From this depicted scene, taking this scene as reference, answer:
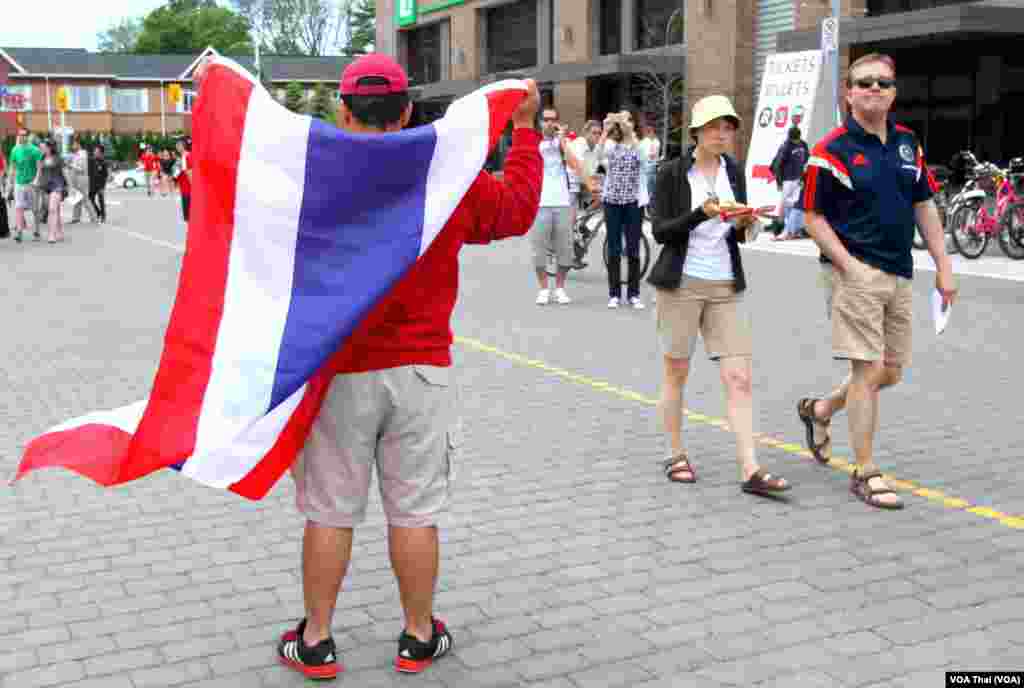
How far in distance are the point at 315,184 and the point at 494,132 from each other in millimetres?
598

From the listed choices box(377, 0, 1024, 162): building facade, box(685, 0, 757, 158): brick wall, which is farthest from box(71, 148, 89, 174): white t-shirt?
box(377, 0, 1024, 162): building facade

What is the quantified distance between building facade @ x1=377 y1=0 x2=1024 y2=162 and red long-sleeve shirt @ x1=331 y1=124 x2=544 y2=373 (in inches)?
809

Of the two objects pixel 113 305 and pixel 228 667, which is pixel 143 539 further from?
pixel 113 305

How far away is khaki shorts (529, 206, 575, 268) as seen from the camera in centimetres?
1316

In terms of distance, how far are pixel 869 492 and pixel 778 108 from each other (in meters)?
19.5

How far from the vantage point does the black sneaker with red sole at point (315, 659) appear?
3934 mm

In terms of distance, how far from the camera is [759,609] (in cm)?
450

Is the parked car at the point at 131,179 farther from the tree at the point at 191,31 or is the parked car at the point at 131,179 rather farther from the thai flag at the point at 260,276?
the tree at the point at 191,31

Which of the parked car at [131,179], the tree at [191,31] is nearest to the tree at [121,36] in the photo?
the tree at [191,31]

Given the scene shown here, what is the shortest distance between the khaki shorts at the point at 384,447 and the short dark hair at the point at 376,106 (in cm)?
75

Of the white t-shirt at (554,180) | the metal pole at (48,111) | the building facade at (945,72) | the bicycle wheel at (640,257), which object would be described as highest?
the metal pole at (48,111)

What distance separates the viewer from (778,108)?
957 inches

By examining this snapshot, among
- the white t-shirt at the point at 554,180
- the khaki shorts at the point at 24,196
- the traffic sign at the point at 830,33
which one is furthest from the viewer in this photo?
the khaki shorts at the point at 24,196

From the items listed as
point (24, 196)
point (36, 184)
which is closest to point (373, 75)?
point (36, 184)
